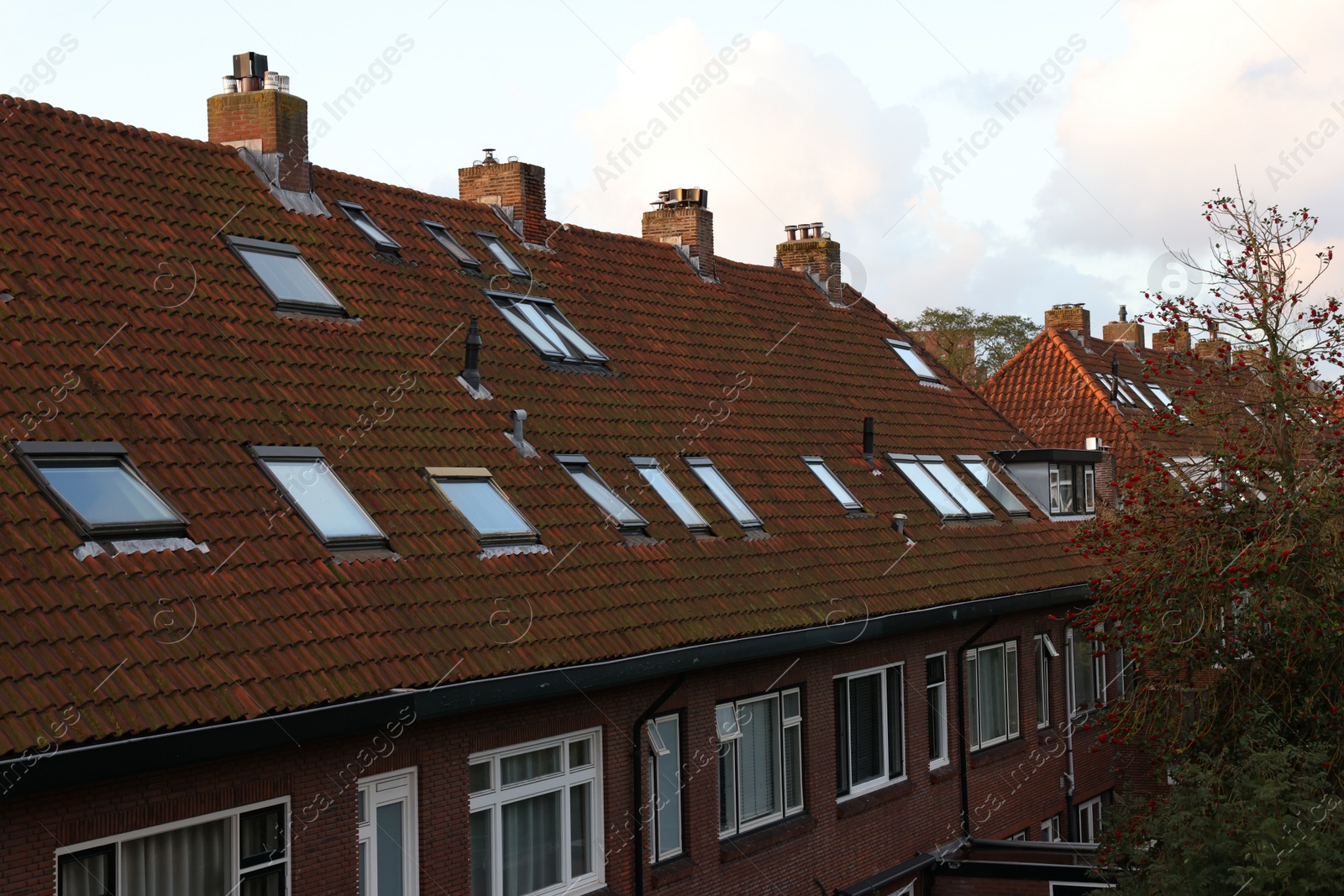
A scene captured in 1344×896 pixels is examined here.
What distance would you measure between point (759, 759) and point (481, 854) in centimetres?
419

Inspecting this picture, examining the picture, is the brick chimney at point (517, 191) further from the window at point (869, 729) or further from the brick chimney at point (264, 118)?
the window at point (869, 729)

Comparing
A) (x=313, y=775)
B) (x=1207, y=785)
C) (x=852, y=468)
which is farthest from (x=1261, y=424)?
(x=313, y=775)

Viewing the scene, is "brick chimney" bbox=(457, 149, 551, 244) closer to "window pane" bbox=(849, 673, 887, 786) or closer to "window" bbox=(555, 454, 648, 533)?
"window" bbox=(555, 454, 648, 533)

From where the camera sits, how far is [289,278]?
12.5 m

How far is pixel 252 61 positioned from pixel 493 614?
675 cm

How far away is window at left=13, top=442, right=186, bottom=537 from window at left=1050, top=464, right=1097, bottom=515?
14783 millimetres

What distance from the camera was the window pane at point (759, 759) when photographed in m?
13.9

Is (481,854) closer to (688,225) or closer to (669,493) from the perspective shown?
(669,493)

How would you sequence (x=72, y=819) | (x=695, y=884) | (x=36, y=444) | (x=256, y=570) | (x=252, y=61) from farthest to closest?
(x=252, y=61), (x=695, y=884), (x=256, y=570), (x=36, y=444), (x=72, y=819)

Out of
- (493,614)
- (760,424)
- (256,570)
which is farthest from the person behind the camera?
(760,424)

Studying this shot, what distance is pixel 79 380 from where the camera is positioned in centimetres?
955

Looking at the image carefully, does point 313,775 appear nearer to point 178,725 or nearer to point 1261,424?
point 178,725

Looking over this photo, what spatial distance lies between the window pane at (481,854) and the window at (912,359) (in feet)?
43.0

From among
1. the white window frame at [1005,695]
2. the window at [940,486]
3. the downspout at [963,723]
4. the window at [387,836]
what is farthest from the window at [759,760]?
the window at [940,486]
